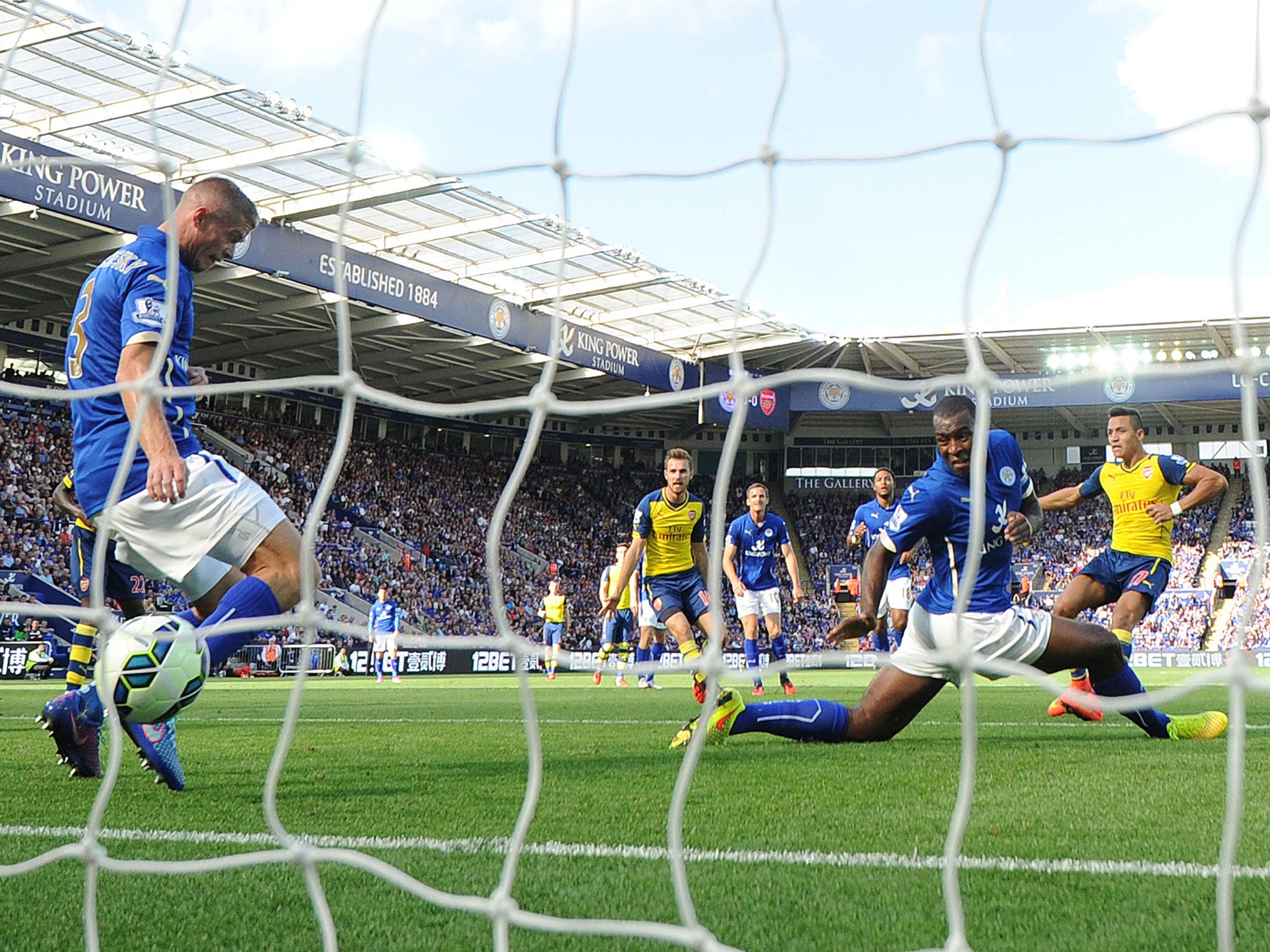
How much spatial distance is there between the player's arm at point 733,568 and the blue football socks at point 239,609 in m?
7.28

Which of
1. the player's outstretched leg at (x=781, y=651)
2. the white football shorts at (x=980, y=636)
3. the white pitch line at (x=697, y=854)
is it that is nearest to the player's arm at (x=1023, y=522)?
the white football shorts at (x=980, y=636)

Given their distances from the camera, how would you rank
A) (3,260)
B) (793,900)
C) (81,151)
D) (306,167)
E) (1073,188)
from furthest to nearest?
(3,260)
(306,167)
(81,151)
(1073,188)
(793,900)

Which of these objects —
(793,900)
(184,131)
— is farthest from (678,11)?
(184,131)

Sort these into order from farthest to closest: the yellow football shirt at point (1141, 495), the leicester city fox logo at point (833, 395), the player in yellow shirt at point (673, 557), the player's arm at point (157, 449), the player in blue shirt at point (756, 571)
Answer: the leicester city fox logo at point (833, 395), the player in blue shirt at point (756, 571), the player in yellow shirt at point (673, 557), the yellow football shirt at point (1141, 495), the player's arm at point (157, 449)

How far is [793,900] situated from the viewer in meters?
2.37

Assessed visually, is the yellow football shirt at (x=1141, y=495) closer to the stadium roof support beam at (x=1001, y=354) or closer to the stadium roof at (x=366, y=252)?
the stadium roof at (x=366, y=252)

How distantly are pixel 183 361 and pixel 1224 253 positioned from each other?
3.02 m

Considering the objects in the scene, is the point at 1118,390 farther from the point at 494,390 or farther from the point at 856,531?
the point at 856,531

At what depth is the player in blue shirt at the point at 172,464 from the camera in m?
3.52

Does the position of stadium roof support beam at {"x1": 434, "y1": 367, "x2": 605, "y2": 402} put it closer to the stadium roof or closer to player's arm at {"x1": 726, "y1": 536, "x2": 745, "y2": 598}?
the stadium roof

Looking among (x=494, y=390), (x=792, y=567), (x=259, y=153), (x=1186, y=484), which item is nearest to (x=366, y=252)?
(x=259, y=153)

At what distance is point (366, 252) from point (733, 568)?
12.8m

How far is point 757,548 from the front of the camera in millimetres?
11203

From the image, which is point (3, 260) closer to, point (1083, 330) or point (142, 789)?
point (142, 789)
